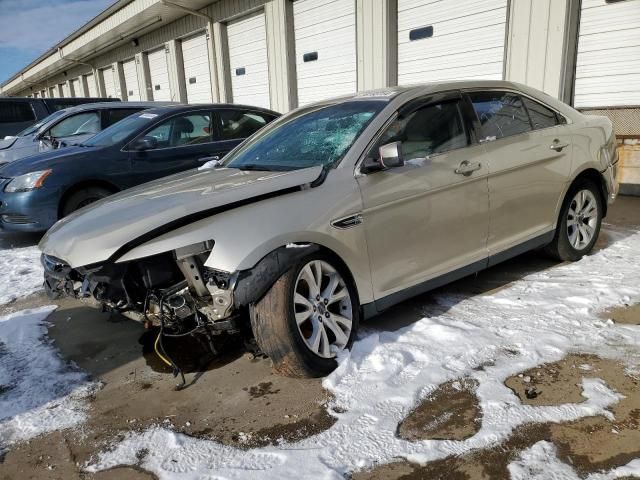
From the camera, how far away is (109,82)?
2720 centimetres

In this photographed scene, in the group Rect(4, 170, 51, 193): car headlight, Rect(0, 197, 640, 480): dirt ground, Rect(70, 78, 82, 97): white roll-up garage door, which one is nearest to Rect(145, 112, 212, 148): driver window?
Rect(4, 170, 51, 193): car headlight

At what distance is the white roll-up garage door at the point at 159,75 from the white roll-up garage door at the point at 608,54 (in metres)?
15.4

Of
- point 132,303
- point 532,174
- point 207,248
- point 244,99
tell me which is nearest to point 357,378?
point 207,248

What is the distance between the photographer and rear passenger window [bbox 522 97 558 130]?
4.39m

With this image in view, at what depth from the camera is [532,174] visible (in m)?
4.16

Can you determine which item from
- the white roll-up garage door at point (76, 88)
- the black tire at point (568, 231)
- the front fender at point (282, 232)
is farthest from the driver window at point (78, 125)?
the white roll-up garage door at point (76, 88)

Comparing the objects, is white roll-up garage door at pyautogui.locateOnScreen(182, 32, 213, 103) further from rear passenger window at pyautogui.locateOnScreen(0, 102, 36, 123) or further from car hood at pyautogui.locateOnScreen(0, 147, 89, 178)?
car hood at pyautogui.locateOnScreen(0, 147, 89, 178)

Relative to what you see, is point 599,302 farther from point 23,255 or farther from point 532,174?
point 23,255

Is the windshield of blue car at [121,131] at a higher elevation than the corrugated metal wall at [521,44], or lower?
lower

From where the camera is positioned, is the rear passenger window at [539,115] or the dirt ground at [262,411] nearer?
the dirt ground at [262,411]

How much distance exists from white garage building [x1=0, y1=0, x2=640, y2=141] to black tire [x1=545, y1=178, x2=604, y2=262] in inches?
135

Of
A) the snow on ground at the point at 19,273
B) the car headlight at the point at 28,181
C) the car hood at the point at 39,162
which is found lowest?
the snow on ground at the point at 19,273

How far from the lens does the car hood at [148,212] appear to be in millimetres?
2820

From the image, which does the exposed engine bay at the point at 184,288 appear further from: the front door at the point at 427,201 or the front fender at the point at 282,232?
the front door at the point at 427,201
